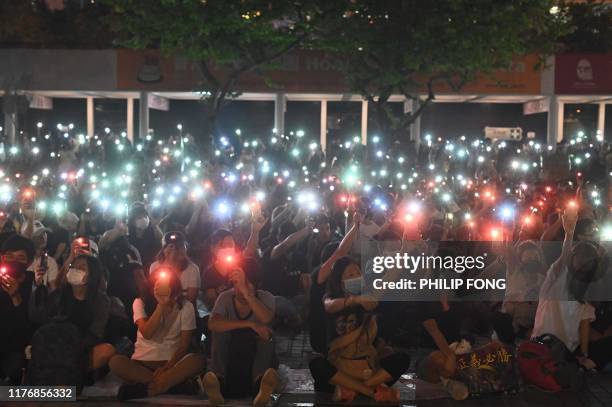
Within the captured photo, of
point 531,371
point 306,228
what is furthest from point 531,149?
point 531,371

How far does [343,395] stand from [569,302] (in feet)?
7.85

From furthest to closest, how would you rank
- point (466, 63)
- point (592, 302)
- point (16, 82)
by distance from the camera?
1. point (16, 82)
2. point (466, 63)
3. point (592, 302)

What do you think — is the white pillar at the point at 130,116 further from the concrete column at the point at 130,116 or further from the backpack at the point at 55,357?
the backpack at the point at 55,357

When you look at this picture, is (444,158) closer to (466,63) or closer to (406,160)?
(406,160)

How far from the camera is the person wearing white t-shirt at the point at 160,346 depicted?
7.25m

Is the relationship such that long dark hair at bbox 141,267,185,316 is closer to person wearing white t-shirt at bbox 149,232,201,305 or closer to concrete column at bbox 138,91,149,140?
person wearing white t-shirt at bbox 149,232,201,305

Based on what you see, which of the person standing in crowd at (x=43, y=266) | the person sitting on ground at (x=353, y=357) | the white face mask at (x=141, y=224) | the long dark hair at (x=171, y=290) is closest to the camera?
the person sitting on ground at (x=353, y=357)

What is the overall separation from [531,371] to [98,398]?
372cm

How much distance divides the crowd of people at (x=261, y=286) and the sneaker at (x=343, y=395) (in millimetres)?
12

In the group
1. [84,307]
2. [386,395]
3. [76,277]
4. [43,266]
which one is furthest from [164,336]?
[386,395]

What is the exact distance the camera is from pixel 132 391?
7191 millimetres

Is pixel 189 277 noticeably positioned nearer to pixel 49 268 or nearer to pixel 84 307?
pixel 84 307

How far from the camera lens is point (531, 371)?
7.60 metres

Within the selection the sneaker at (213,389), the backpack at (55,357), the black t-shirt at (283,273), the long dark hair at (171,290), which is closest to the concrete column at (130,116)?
the black t-shirt at (283,273)
